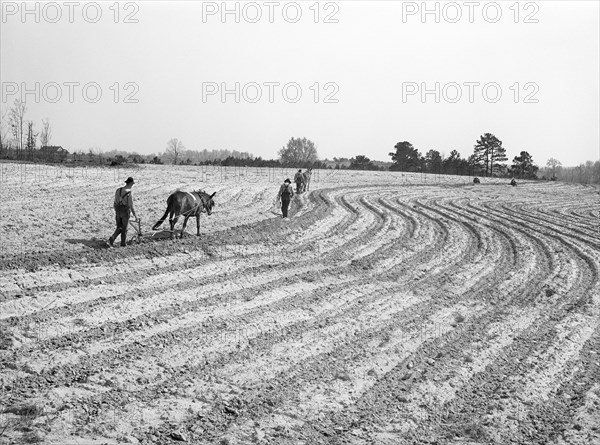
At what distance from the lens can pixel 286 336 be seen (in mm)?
9953

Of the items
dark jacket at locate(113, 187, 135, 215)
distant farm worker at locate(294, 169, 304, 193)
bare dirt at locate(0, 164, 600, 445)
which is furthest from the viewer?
distant farm worker at locate(294, 169, 304, 193)

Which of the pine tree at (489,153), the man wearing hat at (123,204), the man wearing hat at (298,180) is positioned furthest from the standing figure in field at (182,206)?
the pine tree at (489,153)

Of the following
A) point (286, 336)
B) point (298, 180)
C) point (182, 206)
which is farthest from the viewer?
point (298, 180)

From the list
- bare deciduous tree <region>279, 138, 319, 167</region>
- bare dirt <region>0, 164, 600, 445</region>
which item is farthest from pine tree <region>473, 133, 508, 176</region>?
bare dirt <region>0, 164, 600, 445</region>

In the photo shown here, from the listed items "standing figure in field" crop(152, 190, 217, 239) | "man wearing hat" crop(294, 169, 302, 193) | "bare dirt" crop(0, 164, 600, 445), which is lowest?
"bare dirt" crop(0, 164, 600, 445)

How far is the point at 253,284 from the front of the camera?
41.7 feet

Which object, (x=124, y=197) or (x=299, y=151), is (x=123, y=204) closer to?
(x=124, y=197)

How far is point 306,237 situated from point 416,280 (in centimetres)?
485

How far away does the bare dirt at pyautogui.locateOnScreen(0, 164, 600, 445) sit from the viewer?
23.1ft

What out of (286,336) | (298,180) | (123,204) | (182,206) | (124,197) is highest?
(298,180)

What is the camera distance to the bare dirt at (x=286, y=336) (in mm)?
7043

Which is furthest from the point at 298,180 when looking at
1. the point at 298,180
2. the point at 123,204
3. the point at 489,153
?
the point at 489,153

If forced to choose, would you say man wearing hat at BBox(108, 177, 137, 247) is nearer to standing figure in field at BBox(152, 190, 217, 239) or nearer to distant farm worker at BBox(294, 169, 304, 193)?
standing figure in field at BBox(152, 190, 217, 239)

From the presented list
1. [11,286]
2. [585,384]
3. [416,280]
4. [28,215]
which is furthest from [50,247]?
[585,384]
